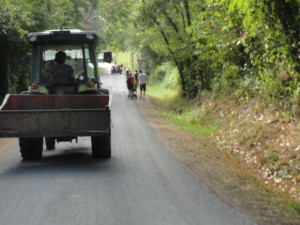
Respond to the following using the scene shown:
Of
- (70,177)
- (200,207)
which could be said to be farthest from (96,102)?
(200,207)

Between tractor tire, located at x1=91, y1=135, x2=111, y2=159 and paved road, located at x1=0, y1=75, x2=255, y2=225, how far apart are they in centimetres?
23

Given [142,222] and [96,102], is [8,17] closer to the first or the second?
[96,102]

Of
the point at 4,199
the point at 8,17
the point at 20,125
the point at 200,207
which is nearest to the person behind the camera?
the point at 200,207

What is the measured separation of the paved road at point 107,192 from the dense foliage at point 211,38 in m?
2.84

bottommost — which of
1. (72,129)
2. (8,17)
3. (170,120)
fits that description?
(170,120)

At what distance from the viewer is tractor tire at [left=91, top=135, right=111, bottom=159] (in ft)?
37.7

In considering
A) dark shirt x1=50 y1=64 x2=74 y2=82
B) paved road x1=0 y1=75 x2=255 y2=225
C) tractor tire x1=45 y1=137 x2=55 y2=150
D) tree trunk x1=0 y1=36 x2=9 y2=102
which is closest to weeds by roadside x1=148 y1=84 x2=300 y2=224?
paved road x1=0 y1=75 x2=255 y2=225

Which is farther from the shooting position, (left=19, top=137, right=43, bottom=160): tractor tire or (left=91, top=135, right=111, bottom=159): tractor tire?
(left=19, top=137, right=43, bottom=160): tractor tire

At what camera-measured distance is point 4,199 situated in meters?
8.04

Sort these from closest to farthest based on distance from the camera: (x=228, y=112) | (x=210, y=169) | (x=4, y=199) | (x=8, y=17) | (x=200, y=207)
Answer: (x=200, y=207)
(x=4, y=199)
(x=210, y=169)
(x=8, y=17)
(x=228, y=112)

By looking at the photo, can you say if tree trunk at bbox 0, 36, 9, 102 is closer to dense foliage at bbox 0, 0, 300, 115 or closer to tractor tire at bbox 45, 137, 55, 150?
dense foliage at bbox 0, 0, 300, 115

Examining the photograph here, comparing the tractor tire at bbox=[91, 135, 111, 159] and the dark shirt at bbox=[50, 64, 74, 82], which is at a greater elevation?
the dark shirt at bbox=[50, 64, 74, 82]

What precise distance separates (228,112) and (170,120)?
3.94m

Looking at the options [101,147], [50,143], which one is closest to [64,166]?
[101,147]
